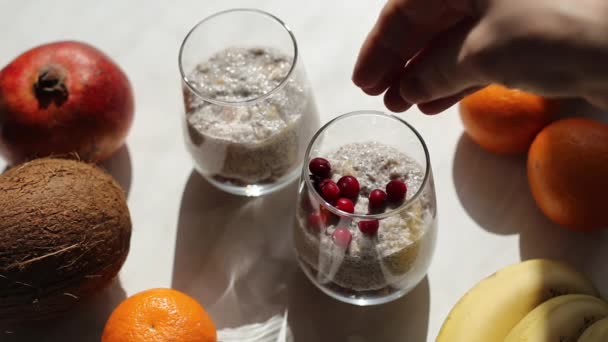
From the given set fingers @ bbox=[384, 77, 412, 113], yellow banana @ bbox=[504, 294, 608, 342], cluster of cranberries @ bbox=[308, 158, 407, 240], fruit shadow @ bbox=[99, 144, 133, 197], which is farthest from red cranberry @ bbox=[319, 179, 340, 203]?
fruit shadow @ bbox=[99, 144, 133, 197]

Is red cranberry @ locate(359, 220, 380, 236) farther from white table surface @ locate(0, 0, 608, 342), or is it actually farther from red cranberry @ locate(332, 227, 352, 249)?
white table surface @ locate(0, 0, 608, 342)

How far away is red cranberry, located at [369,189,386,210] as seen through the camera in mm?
752

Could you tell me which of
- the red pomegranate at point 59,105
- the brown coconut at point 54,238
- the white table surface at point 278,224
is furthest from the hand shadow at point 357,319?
the red pomegranate at point 59,105

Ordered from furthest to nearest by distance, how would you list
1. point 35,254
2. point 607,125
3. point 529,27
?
point 607,125 → point 35,254 → point 529,27

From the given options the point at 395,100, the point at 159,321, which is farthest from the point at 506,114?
the point at 159,321

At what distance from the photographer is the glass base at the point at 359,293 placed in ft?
2.61

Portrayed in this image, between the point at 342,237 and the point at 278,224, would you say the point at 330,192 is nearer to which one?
the point at 342,237

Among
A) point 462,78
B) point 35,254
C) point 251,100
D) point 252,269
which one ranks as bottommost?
point 252,269

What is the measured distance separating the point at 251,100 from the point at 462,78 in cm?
27

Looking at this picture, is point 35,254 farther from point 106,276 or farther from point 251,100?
point 251,100

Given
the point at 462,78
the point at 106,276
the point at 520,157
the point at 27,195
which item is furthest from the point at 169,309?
the point at 520,157

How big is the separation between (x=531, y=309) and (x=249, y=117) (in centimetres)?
39

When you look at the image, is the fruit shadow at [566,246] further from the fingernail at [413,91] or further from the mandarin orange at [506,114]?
the fingernail at [413,91]

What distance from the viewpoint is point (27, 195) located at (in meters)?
0.78
